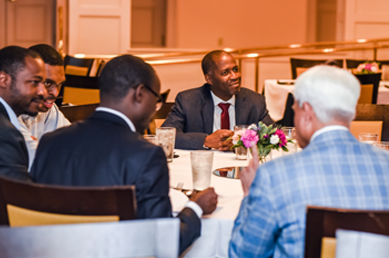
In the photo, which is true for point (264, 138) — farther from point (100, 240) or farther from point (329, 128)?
point (100, 240)

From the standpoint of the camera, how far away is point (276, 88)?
4488 millimetres

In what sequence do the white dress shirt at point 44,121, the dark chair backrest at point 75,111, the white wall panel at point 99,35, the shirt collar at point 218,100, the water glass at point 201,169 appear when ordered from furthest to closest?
the white wall panel at point 99,35 < the shirt collar at point 218,100 < the dark chair backrest at point 75,111 < the white dress shirt at point 44,121 < the water glass at point 201,169

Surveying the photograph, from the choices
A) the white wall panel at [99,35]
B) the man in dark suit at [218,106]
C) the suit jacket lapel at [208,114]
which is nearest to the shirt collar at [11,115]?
the man in dark suit at [218,106]

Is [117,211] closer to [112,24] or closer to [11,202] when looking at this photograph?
[11,202]

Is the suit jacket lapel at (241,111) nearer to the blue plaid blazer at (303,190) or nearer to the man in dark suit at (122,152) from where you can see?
the man in dark suit at (122,152)

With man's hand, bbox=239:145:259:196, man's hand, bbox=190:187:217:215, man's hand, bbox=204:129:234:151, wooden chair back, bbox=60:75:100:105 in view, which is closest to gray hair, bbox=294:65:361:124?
man's hand, bbox=239:145:259:196

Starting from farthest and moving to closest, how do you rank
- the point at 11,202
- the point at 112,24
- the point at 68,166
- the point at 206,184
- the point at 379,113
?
the point at 112,24 < the point at 379,113 < the point at 206,184 < the point at 68,166 < the point at 11,202

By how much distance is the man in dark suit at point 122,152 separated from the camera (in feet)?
3.39

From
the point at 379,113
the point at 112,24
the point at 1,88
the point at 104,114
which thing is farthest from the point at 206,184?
the point at 112,24

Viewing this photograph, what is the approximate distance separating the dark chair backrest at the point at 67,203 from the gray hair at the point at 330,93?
1.61 ft

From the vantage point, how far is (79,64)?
5.61 meters

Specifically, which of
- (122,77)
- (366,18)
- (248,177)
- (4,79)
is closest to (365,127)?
(248,177)

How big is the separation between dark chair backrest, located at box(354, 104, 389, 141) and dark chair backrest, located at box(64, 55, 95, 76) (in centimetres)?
366

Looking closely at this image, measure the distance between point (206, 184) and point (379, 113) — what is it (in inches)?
70.7
